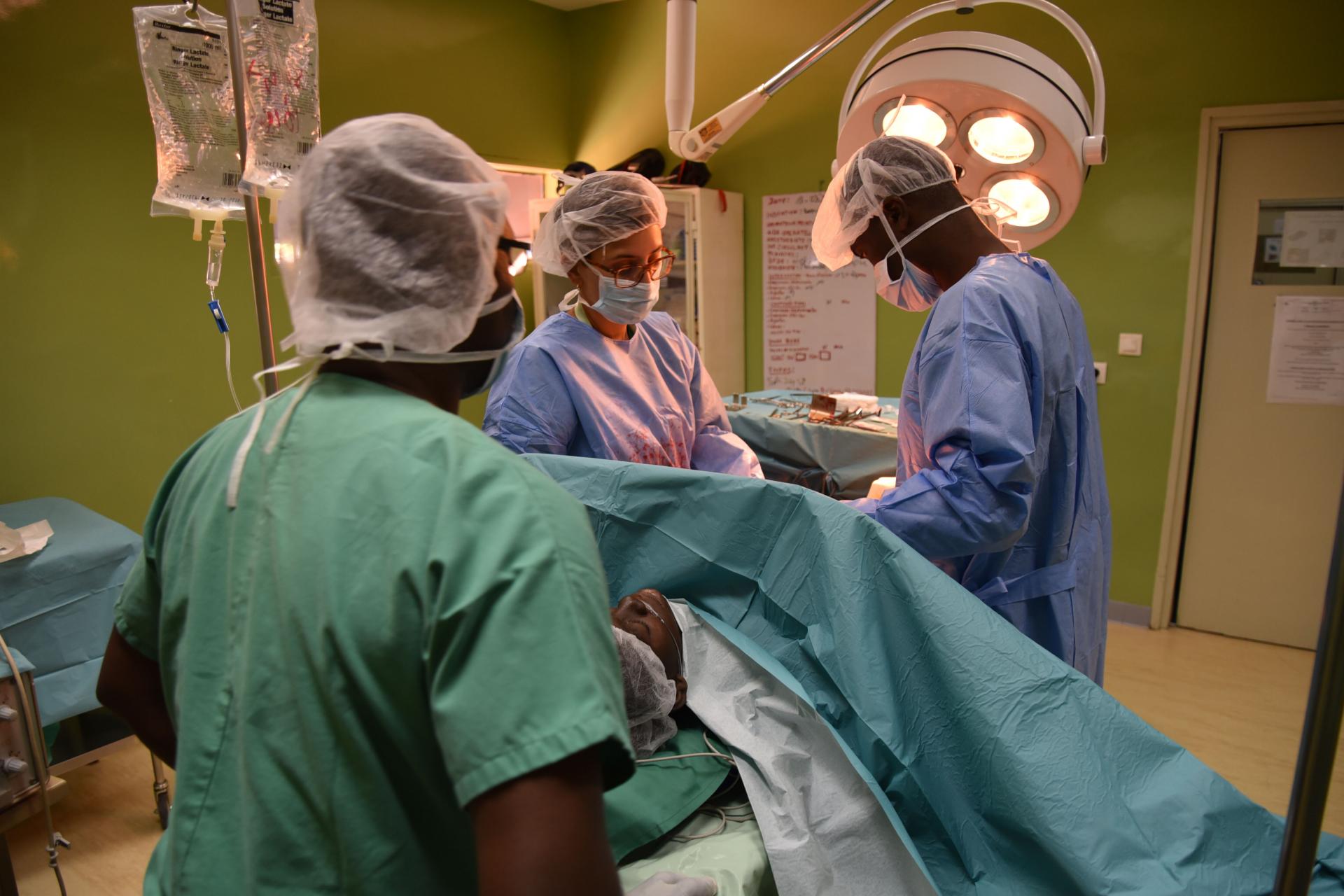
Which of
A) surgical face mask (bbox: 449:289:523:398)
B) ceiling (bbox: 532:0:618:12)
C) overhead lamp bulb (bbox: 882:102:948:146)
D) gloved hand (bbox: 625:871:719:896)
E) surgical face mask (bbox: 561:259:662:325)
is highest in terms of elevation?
ceiling (bbox: 532:0:618:12)

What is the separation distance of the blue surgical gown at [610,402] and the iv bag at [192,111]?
23.9 inches

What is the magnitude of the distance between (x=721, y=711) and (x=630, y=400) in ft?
2.85

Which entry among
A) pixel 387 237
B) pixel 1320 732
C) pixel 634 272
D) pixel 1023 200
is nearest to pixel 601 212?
pixel 634 272

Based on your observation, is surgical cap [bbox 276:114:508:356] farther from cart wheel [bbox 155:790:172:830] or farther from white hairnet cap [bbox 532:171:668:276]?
cart wheel [bbox 155:790:172:830]

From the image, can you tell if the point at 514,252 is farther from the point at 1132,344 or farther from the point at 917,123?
the point at 1132,344

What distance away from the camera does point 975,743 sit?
1.08 m

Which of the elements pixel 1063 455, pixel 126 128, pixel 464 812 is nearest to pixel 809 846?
pixel 464 812

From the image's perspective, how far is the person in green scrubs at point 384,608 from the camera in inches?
23.5

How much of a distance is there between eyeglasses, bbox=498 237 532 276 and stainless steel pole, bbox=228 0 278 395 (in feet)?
1.73

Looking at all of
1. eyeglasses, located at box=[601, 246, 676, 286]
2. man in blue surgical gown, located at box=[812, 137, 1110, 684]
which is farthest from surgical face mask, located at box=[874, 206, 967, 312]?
eyeglasses, located at box=[601, 246, 676, 286]

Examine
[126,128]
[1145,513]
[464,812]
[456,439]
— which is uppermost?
[126,128]

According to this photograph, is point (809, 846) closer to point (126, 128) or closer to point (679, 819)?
point (679, 819)

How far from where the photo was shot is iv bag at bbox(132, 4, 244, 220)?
1.36 metres

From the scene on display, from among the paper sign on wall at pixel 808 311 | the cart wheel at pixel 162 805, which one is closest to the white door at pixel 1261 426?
the paper sign on wall at pixel 808 311
